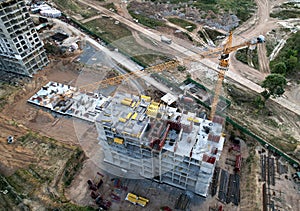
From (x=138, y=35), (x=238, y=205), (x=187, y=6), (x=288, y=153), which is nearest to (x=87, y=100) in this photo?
(x=138, y=35)

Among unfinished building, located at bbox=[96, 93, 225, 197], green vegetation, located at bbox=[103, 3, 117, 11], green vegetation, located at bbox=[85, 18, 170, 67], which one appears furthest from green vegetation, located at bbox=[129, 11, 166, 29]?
unfinished building, located at bbox=[96, 93, 225, 197]

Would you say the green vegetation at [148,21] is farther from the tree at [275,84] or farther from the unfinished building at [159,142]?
the unfinished building at [159,142]

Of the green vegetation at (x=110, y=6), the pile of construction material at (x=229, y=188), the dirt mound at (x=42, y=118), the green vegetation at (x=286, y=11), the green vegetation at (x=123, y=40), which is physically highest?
the green vegetation at (x=110, y=6)

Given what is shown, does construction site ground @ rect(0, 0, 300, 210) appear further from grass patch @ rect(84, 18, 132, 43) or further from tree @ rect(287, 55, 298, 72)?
grass patch @ rect(84, 18, 132, 43)

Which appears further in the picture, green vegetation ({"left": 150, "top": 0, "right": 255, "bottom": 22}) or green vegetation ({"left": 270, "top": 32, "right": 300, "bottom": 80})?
green vegetation ({"left": 150, "top": 0, "right": 255, "bottom": 22})

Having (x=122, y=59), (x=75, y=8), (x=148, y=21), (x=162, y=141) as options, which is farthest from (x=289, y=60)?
(x=75, y=8)

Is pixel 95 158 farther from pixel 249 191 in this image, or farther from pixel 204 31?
pixel 204 31

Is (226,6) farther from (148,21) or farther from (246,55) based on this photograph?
(148,21)

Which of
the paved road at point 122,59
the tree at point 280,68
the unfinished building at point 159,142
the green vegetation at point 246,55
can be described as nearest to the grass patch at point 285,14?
the green vegetation at point 246,55
